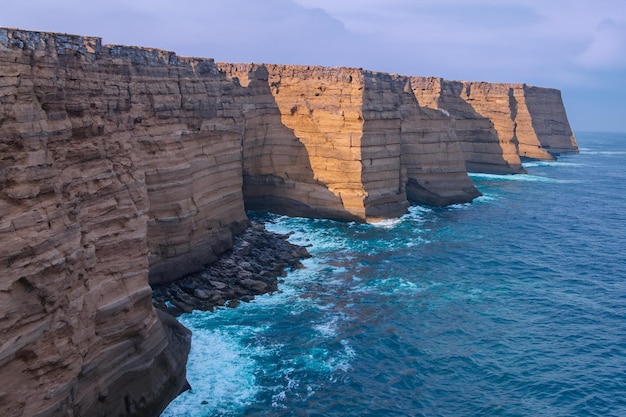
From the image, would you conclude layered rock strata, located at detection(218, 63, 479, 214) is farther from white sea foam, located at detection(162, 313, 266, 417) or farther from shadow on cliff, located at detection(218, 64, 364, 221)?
Answer: white sea foam, located at detection(162, 313, 266, 417)

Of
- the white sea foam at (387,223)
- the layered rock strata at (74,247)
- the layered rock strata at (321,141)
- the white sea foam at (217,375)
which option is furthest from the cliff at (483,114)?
the white sea foam at (217,375)

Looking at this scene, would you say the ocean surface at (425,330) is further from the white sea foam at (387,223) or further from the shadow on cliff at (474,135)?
the shadow on cliff at (474,135)

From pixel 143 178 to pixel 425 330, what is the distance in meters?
16.3

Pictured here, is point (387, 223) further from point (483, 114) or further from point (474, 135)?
point (483, 114)

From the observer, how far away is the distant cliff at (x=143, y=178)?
595 inches

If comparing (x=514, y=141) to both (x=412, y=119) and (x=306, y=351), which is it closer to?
(x=412, y=119)

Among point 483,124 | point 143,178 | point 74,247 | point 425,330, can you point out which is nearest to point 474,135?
point 483,124

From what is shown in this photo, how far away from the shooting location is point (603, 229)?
4978cm

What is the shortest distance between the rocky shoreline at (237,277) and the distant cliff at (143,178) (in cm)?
107

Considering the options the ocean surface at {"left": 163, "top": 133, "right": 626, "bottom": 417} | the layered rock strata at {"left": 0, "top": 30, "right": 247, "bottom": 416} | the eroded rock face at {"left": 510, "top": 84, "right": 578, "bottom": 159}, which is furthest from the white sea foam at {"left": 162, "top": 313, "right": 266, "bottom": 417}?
the eroded rock face at {"left": 510, "top": 84, "right": 578, "bottom": 159}

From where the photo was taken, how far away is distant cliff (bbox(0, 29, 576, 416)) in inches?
595

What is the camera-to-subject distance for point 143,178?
22281 mm

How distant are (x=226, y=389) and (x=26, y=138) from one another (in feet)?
41.6

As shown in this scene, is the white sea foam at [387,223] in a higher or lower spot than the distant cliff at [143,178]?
lower
